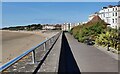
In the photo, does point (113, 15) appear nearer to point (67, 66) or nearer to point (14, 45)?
point (14, 45)

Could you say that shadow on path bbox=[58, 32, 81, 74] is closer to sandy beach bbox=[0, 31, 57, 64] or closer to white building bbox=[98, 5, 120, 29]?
sandy beach bbox=[0, 31, 57, 64]

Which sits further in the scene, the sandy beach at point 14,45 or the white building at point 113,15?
the white building at point 113,15

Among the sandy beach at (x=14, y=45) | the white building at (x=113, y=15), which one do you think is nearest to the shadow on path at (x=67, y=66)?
the sandy beach at (x=14, y=45)

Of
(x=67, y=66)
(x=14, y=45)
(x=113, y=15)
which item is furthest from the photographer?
(x=113, y=15)

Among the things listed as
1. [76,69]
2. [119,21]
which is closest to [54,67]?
[76,69]

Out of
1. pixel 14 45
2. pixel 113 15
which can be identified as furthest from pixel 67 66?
pixel 113 15

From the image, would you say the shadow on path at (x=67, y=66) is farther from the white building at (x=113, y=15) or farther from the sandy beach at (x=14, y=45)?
the white building at (x=113, y=15)

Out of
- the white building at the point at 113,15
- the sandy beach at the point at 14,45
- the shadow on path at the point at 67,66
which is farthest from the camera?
the white building at the point at 113,15

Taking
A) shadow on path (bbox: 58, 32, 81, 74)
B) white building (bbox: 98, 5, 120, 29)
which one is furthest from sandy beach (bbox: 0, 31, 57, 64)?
white building (bbox: 98, 5, 120, 29)

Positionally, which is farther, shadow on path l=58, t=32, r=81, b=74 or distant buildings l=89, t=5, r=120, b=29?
distant buildings l=89, t=5, r=120, b=29

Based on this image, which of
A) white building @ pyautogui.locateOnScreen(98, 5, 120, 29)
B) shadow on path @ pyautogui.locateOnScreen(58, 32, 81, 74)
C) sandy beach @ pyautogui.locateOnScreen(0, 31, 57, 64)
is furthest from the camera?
white building @ pyautogui.locateOnScreen(98, 5, 120, 29)

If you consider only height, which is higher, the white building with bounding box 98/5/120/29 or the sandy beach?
the white building with bounding box 98/5/120/29

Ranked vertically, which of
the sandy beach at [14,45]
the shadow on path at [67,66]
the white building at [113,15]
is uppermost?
the white building at [113,15]

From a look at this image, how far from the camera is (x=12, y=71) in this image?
682 cm
